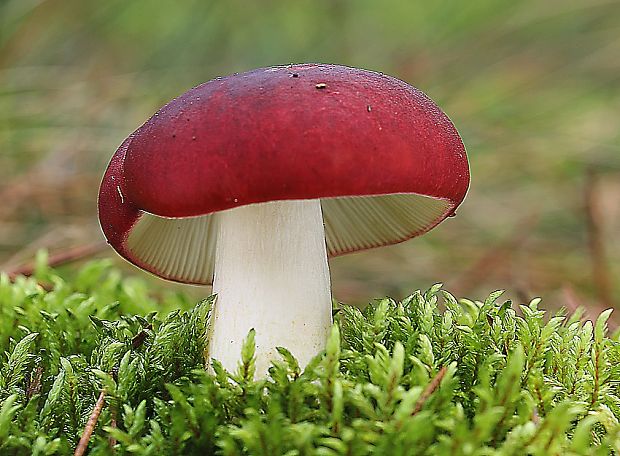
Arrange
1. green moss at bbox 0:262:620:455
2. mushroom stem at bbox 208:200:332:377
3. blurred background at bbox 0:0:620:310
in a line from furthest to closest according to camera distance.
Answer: blurred background at bbox 0:0:620:310 → mushroom stem at bbox 208:200:332:377 → green moss at bbox 0:262:620:455

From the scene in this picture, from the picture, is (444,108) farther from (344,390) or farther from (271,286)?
(344,390)

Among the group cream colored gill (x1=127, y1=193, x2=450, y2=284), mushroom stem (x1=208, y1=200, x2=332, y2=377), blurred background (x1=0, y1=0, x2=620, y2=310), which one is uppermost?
blurred background (x1=0, y1=0, x2=620, y2=310)

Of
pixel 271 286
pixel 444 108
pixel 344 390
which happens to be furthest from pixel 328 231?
pixel 444 108

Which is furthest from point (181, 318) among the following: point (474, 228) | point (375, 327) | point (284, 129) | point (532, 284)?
point (474, 228)

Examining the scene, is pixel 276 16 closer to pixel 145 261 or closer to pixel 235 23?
pixel 235 23

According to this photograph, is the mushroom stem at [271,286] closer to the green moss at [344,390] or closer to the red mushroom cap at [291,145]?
the green moss at [344,390]

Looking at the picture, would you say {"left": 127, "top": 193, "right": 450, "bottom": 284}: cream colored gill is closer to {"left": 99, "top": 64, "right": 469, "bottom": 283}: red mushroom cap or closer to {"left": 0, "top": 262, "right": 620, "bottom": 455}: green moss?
{"left": 0, "top": 262, "right": 620, "bottom": 455}: green moss

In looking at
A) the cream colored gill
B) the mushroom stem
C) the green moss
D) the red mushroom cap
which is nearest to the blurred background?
the cream colored gill
